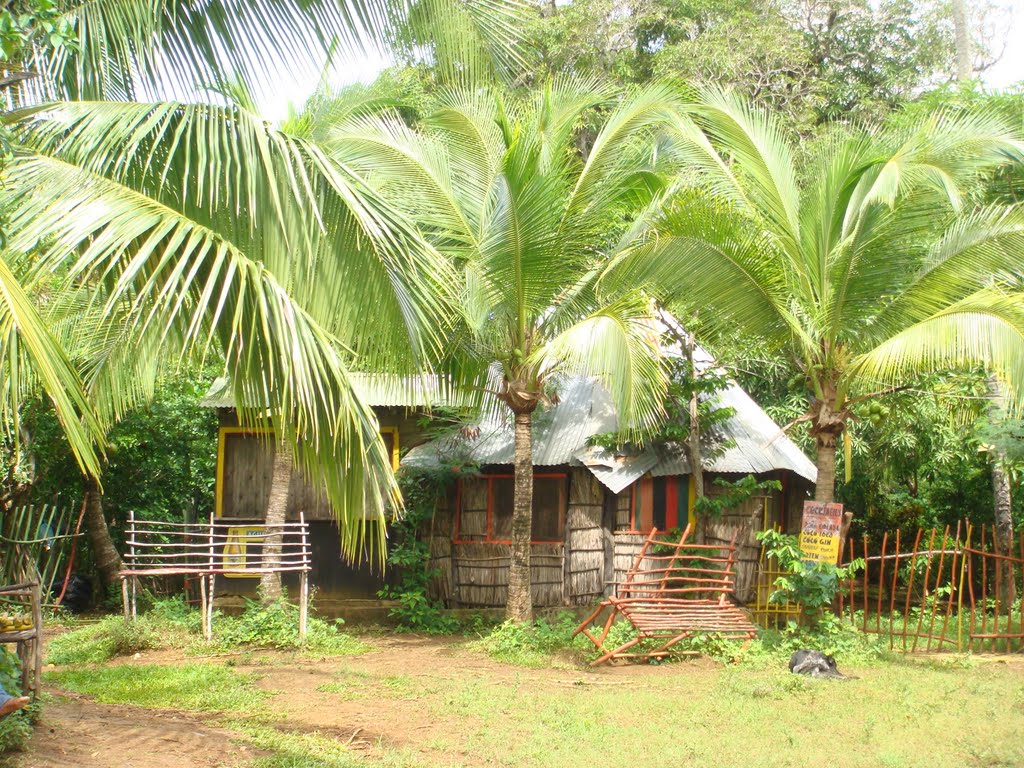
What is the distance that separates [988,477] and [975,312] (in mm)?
7077

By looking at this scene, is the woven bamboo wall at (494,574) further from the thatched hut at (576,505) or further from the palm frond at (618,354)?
the palm frond at (618,354)

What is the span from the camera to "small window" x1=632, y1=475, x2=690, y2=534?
1203 centimetres

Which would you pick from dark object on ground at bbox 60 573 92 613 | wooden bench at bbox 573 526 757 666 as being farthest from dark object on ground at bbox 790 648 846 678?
dark object on ground at bbox 60 573 92 613

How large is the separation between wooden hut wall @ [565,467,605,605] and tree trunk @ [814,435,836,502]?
9.19 feet

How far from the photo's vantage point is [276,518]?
11.0 m

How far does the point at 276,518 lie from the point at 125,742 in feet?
16.4

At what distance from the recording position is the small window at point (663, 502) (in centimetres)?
1203

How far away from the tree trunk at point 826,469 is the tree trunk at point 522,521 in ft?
9.94

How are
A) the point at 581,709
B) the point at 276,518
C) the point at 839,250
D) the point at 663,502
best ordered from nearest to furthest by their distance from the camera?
the point at 581,709
the point at 839,250
the point at 276,518
the point at 663,502

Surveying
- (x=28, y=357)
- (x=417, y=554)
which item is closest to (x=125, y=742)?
(x=28, y=357)

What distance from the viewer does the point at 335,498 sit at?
4652mm

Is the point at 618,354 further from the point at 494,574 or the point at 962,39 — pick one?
the point at 962,39

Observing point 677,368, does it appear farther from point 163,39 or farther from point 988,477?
point 163,39

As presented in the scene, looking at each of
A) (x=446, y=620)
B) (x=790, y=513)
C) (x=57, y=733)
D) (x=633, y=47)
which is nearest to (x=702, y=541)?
(x=790, y=513)
